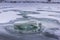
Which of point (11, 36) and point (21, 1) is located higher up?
point (21, 1)

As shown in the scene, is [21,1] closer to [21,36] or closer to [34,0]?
[34,0]

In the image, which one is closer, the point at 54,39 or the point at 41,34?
the point at 54,39

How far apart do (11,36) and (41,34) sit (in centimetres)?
32

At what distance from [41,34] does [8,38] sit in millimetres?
359

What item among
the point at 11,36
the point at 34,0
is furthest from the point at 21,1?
the point at 11,36

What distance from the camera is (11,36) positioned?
1184 millimetres

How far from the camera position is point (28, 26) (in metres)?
1.42

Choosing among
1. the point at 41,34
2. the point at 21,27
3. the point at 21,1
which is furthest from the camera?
the point at 21,1

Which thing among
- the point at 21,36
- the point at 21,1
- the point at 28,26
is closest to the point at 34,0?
the point at 21,1

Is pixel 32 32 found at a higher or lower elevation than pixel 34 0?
lower

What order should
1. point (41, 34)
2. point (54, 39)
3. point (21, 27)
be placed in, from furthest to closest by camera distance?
point (21, 27) < point (41, 34) < point (54, 39)

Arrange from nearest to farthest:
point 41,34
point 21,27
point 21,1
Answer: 1. point 41,34
2. point 21,27
3. point 21,1

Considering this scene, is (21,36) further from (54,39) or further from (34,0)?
(34,0)

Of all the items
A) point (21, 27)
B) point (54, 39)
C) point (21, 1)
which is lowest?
point (54, 39)
